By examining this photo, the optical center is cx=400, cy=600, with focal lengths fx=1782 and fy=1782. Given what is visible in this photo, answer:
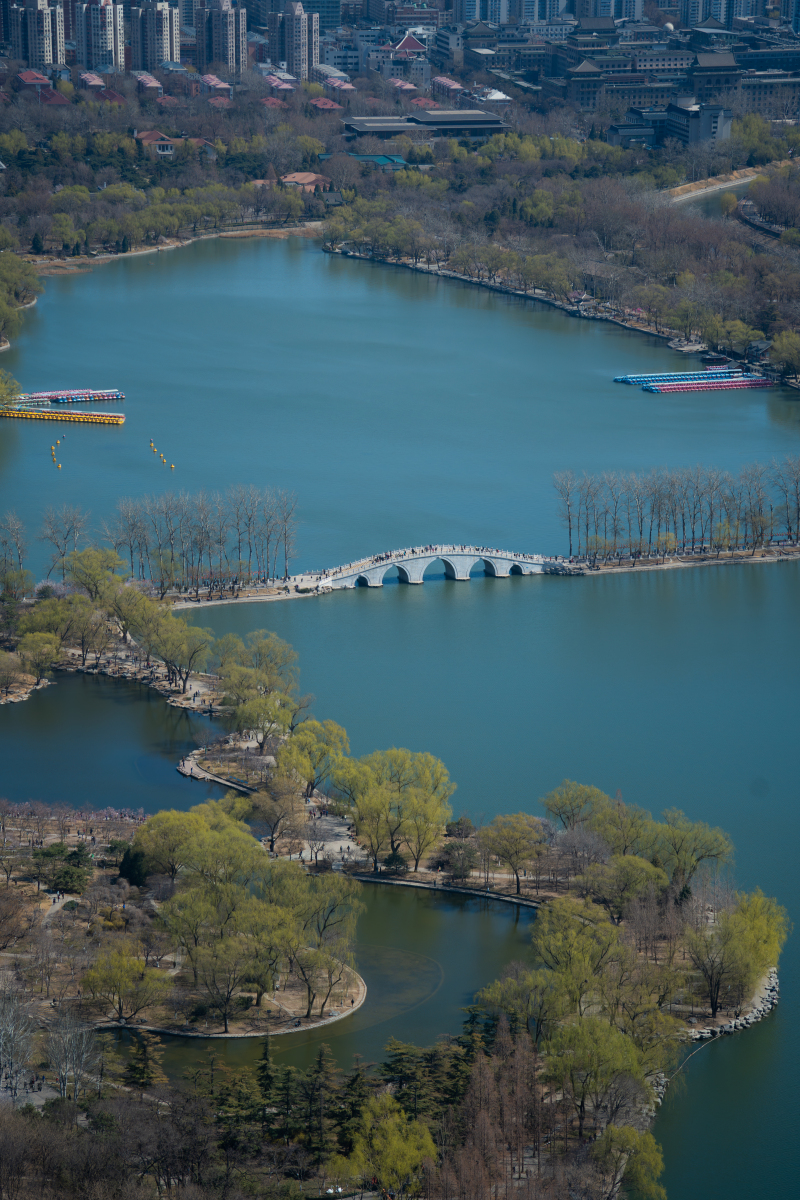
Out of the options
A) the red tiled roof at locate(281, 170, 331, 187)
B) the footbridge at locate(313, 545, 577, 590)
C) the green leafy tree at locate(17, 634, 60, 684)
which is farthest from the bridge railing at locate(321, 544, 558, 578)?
the red tiled roof at locate(281, 170, 331, 187)

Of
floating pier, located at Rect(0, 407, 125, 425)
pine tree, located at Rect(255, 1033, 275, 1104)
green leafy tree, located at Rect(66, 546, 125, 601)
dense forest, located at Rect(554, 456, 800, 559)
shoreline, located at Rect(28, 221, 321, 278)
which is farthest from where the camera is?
shoreline, located at Rect(28, 221, 321, 278)

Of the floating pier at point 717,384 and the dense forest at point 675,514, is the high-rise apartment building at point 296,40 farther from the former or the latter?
the dense forest at point 675,514

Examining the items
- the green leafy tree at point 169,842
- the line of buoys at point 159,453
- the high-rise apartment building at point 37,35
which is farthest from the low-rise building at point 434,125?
the green leafy tree at point 169,842

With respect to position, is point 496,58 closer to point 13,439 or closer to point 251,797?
point 13,439

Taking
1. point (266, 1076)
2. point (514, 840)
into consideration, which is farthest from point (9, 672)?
point (266, 1076)

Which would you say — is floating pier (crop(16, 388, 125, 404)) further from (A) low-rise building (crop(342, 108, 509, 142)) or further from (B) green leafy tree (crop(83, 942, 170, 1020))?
(A) low-rise building (crop(342, 108, 509, 142))

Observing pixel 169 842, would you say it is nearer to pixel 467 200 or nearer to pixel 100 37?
pixel 467 200

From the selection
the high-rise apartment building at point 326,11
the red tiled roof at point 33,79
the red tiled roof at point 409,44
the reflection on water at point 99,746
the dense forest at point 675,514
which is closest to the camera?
the reflection on water at point 99,746
